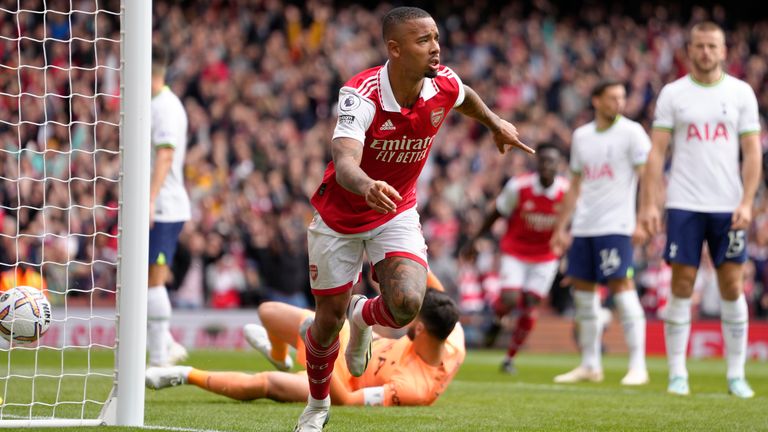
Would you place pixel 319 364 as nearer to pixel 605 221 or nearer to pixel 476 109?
pixel 476 109

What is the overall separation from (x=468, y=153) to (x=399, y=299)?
17.1m

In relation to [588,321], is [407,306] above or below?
above

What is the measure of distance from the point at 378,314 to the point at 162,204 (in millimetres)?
4333

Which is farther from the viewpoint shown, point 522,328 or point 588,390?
point 522,328

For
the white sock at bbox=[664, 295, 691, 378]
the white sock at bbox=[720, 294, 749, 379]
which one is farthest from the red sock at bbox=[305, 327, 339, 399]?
Result: the white sock at bbox=[720, 294, 749, 379]

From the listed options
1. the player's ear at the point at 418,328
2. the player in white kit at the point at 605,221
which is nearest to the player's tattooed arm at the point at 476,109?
the player's ear at the point at 418,328

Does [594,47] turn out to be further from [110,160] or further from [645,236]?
[645,236]

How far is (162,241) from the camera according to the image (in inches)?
371

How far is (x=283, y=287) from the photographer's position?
17.7 meters

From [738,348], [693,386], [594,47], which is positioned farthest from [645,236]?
[594,47]

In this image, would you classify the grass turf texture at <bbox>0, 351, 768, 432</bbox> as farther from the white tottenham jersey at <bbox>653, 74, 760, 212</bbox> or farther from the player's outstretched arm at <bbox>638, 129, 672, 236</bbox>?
the white tottenham jersey at <bbox>653, 74, 760, 212</bbox>

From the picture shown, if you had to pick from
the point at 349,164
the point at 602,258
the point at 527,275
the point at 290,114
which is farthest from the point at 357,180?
the point at 290,114

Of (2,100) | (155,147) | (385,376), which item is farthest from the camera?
(2,100)

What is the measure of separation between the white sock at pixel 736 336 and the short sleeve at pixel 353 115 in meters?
4.57
